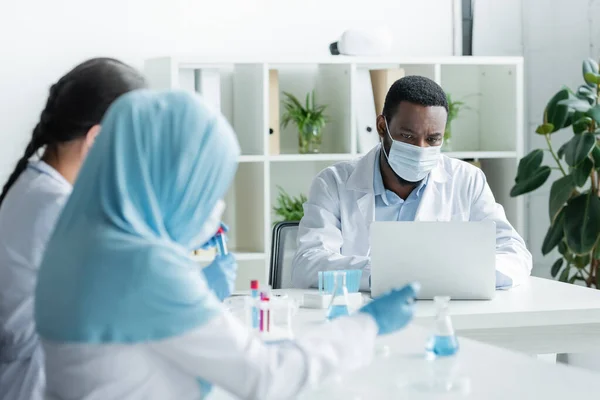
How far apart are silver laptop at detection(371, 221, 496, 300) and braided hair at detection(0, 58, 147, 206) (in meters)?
0.78

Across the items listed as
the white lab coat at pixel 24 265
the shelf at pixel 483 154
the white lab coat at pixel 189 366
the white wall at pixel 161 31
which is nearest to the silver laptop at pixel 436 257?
the white lab coat at pixel 24 265

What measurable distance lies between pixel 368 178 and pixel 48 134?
134cm

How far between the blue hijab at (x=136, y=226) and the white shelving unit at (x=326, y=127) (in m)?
2.37

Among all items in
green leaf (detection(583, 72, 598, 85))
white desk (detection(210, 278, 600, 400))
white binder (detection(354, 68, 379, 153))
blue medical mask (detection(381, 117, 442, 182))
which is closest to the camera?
white desk (detection(210, 278, 600, 400))

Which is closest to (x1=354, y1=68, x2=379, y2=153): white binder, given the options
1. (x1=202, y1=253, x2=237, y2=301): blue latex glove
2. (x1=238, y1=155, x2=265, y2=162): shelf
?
(x1=238, y1=155, x2=265, y2=162): shelf

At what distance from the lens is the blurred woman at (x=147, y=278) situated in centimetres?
125

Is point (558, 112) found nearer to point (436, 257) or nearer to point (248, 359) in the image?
point (436, 257)

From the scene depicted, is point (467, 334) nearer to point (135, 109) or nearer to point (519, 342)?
point (519, 342)

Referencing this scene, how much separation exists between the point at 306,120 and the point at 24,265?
88.4 inches

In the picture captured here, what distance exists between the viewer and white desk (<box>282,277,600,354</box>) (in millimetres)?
2232

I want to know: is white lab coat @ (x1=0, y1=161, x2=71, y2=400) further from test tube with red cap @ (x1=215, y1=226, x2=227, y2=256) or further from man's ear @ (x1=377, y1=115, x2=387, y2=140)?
man's ear @ (x1=377, y1=115, x2=387, y2=140)

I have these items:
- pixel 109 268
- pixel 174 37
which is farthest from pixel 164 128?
pixel 174 37

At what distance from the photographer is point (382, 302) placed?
1473 mm

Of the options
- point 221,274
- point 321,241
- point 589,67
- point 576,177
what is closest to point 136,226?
point 221,274
